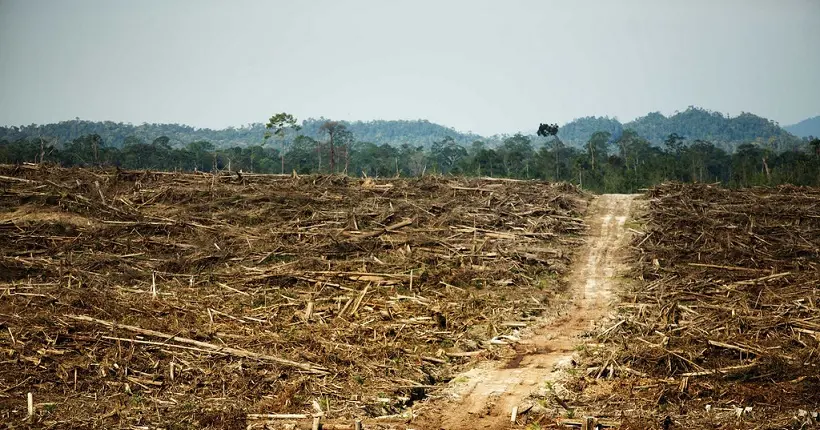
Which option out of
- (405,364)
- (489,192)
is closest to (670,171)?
(489,192)

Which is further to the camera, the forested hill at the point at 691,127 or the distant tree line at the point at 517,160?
the forested hill at the point at 691,127

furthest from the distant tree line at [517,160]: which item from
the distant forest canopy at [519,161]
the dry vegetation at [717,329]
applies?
the dry vegetation at [717,329]

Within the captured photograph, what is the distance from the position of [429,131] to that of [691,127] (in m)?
46.4

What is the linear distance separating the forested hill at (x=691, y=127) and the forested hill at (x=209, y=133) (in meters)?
18.6

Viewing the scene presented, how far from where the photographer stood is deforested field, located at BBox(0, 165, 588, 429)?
928 centimetres

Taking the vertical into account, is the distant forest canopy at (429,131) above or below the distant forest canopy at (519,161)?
above

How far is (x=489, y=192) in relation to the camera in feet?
73.0

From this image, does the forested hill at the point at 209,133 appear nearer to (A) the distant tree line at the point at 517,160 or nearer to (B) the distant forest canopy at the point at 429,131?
(B) the distant forest canopy at the point at 429,131

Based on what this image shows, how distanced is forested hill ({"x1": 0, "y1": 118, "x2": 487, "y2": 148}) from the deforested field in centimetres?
5119

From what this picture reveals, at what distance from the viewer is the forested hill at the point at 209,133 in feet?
312

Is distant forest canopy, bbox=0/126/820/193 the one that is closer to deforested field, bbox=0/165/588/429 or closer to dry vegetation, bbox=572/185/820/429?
deforested field, bbox=0/165/588/429

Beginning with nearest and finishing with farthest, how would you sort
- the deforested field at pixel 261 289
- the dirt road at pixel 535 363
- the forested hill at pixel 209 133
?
the dirt road at pixel 535 363 < the deforested field at pixel 261 289 < the forested hill at pixel 209 133

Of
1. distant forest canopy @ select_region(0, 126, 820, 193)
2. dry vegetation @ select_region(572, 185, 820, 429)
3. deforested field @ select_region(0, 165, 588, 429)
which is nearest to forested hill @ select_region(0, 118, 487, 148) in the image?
distant forest canopy @ select_region(0, 126, 820, 193)

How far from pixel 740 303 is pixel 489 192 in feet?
34.2
